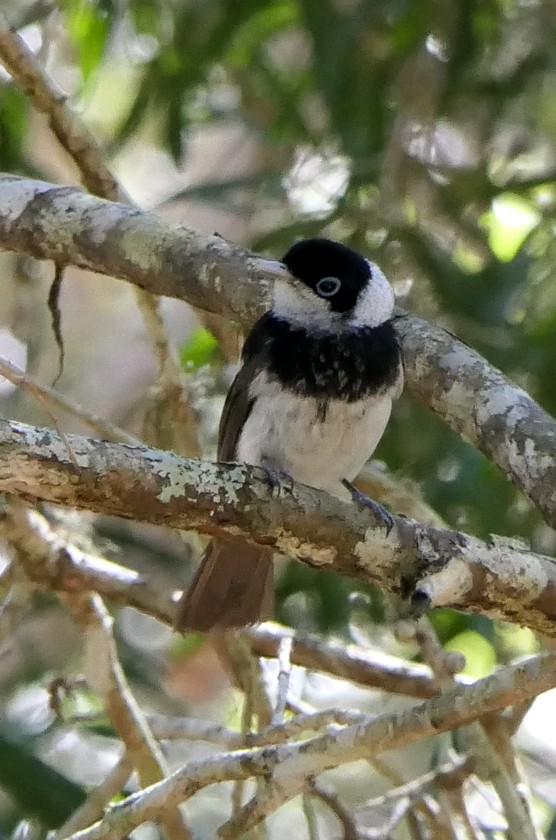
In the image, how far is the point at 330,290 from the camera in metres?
3.31

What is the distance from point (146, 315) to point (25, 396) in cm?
97

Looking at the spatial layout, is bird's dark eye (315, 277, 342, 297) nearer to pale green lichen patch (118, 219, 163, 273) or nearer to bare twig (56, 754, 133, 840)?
pale green lichen patch (118, 219, 163, 273)

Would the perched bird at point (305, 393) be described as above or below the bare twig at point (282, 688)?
above

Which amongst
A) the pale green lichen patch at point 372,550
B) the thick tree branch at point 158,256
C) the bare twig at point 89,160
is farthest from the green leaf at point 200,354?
the pale green lichen patch at point 372,550

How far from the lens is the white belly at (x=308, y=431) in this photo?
3027mm

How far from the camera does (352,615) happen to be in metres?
4.08

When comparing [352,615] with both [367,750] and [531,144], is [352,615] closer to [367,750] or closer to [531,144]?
[367,750]

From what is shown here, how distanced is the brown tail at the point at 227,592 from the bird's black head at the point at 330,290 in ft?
1.94

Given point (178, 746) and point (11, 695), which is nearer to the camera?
point (11, 695)

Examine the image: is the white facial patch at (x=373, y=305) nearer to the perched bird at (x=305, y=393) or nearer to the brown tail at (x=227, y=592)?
the perched bird at (x=305, y=393)

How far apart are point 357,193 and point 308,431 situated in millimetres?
1452

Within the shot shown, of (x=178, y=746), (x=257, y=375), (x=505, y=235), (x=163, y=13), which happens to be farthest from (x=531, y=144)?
(x=178, y=746)

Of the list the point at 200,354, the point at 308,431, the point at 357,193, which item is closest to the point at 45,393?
the point at 308,431

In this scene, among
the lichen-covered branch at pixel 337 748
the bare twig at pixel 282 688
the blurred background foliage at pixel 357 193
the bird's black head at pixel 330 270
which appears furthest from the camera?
the blurred background foliage at pixel 357 193
